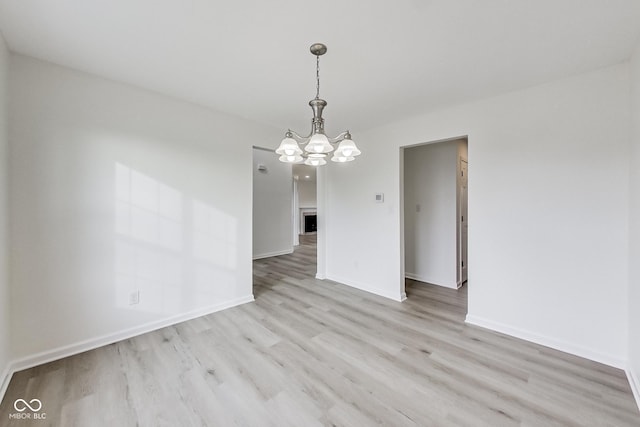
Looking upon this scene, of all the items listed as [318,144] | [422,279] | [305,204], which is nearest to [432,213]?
[422,279]

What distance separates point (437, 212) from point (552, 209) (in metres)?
1.80

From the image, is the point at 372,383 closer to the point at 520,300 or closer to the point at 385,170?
the point at 520,300

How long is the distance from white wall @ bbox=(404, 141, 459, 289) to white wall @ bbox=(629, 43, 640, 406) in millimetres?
1954

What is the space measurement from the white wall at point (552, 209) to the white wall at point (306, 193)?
7244 mm

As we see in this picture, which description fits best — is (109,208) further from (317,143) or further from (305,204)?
(305,204)

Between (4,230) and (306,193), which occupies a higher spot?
(306,193)

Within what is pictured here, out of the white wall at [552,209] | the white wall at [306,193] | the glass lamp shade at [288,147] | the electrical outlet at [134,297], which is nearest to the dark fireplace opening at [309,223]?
Answer: the white wall at [306,193]

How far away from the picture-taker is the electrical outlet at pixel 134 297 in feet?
8.31

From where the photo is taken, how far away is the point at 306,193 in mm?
10430

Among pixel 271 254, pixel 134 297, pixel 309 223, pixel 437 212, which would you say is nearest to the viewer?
pixel 134 297

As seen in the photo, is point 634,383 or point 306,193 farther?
point 306,193

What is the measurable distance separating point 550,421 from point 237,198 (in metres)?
3.35

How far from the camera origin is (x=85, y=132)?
2.27 m

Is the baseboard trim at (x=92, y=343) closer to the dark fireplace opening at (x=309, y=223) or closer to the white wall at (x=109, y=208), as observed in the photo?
the white wall at (x=109, y=208)
